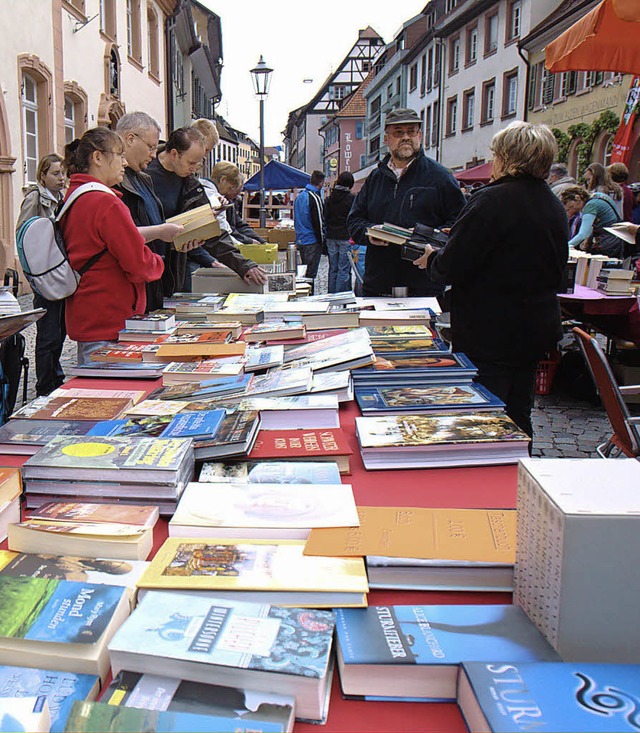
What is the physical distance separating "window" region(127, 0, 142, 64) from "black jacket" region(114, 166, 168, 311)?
12.5 metres

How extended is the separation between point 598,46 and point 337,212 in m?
5.20

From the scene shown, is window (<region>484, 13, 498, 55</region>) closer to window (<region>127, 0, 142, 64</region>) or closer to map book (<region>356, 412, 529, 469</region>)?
window (<region>127, 0, 142, 64</region>)

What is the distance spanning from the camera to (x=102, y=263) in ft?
9.41

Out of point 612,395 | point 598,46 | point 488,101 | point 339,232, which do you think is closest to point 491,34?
point 488,101

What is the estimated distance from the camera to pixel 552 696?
703 mm

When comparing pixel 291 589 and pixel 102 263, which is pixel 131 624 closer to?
pixel 291 589

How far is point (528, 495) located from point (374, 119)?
39.4 meters

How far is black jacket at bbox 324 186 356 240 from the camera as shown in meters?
9.58

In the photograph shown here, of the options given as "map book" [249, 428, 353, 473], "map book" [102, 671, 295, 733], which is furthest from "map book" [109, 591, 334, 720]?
"map book" [249, 428, 353, 473]

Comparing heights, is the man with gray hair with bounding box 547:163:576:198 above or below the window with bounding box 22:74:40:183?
below

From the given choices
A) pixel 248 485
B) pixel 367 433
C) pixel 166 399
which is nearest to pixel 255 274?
pixel 166 399

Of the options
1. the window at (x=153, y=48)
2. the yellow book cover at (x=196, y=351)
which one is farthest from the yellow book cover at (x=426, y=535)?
the window at (x=153, y=48)

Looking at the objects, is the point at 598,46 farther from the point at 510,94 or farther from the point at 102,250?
the point at 510,94

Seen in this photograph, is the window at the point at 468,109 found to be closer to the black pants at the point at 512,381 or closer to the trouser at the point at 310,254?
the trouser at the point at 310,254
